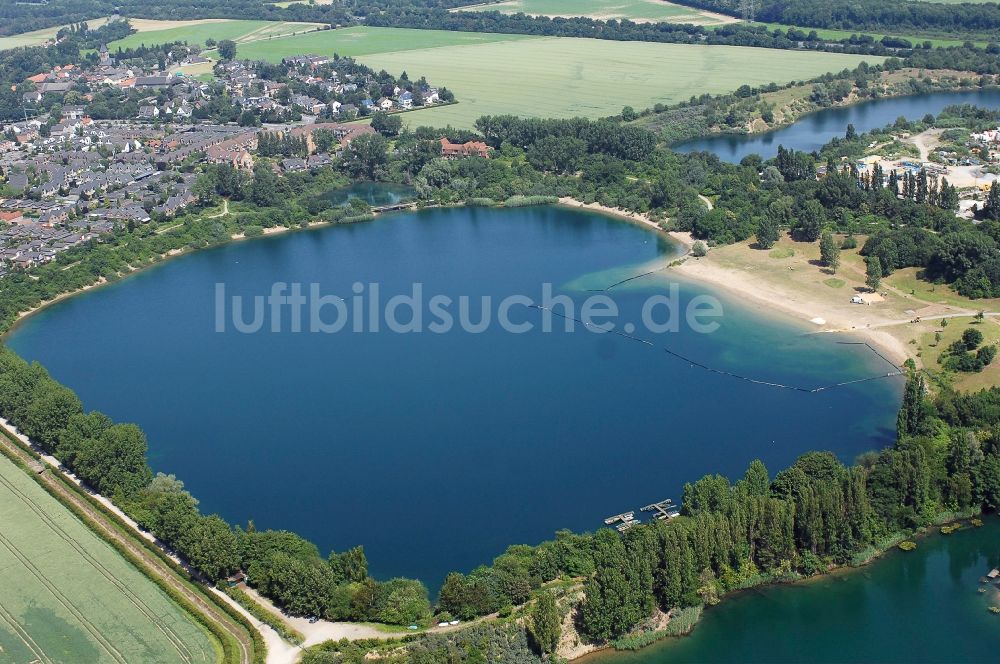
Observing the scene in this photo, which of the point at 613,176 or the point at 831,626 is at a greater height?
the point at 613,176

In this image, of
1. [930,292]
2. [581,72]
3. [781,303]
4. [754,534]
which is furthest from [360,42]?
[754,534]

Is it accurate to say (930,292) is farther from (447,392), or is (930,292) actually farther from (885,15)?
(885,15)

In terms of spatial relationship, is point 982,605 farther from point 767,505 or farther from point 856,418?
point 856,418

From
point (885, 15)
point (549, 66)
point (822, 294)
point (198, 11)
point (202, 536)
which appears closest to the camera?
point (202, 536)

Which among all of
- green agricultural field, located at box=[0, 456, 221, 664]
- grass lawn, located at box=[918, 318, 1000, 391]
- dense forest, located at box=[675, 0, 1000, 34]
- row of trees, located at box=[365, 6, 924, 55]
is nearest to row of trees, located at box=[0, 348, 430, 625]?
green agricultural field, located at box=[0, 456, 221, 664]

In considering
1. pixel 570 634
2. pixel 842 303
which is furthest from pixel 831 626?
pixel 842 303

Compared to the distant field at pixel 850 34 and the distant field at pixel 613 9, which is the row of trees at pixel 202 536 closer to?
the distant field at pixel 850 34

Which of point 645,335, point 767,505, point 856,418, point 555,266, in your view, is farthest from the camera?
point 555,266
